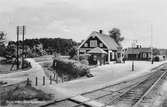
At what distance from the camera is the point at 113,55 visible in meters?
55.3

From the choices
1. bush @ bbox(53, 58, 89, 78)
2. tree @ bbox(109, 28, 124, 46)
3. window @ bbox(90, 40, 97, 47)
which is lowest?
bush @ bbox(53, 58, 89, 78)

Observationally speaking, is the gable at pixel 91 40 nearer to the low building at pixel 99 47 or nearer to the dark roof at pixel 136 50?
the low building at pixel 99 47

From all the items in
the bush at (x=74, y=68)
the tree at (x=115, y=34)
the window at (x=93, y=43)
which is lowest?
the bush at (x=74, y=68)

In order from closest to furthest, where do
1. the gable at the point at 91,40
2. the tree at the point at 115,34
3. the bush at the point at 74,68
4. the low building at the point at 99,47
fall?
the bush at the point at 74,68, the low building at the point at 99,47, the gable at the point at 91,40, the tree at the point at 115,34

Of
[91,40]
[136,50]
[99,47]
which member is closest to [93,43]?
[91,40]

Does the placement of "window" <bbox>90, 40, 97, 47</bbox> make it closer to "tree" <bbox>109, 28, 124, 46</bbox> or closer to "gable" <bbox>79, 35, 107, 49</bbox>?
"gable" <bbox>79, 35, 107, 49</bbox>

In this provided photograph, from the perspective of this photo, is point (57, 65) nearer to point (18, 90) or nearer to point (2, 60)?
point (18, 90)

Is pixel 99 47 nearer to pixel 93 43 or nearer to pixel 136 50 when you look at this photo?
pixel 93 43

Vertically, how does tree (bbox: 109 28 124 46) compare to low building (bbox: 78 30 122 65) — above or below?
above

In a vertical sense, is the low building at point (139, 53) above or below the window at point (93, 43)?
below

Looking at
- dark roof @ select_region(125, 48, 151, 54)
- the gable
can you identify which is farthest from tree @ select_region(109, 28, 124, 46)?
the gable

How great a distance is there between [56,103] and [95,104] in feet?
7.42

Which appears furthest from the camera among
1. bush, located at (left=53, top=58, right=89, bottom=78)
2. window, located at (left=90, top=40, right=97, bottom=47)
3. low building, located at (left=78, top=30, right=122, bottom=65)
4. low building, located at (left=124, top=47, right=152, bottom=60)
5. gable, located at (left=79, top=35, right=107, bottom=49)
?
low building, located at (left=124, top=47, right=152, bottom=60)

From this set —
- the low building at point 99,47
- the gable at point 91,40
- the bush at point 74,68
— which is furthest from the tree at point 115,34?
the bush at point 74,68
